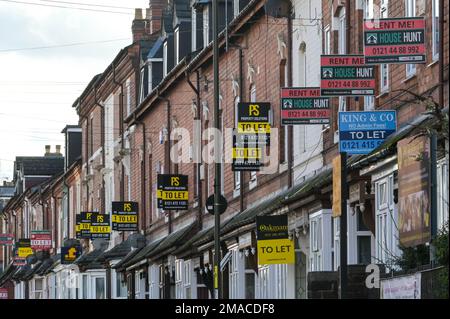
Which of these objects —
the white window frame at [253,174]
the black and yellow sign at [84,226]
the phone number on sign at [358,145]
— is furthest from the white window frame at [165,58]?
Answer: the phone number on sign at [358,145]

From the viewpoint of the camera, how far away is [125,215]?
61719 mm

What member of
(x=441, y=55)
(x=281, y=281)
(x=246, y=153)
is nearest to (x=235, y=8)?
(x=246, y=153)

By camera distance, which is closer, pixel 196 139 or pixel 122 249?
pixel 196 139

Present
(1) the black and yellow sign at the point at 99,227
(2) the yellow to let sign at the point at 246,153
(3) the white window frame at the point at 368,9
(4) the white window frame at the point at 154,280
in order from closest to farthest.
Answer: (3) the white window frame at the point at 368,9 → (2) the yellow to let sign at the point at 246,153 → (4) the white window frame at the point at 154,280 → (1) the black and yellow sign at the point at 99,227

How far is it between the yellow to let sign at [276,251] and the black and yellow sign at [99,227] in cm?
3110

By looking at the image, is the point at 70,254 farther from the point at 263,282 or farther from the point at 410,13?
the point at 410,13

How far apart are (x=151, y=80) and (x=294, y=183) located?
24.2m

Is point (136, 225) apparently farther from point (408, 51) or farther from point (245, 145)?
point (408, 51)

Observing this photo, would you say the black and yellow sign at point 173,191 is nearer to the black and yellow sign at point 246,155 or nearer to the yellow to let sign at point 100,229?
the black and yellow sign at point 246,155

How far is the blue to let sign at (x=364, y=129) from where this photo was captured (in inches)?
1032
